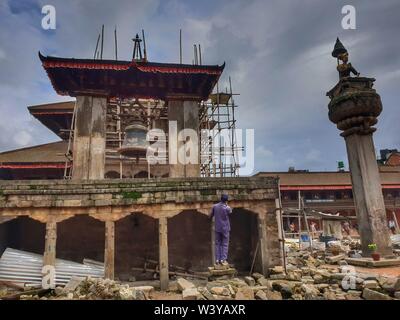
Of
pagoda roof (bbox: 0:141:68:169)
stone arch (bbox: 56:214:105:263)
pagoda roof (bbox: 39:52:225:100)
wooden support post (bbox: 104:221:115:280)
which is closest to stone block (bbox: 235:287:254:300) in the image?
wooden support post (bbox: 104:221:115:280)

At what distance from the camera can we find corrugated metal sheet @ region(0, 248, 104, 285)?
9.21 metres

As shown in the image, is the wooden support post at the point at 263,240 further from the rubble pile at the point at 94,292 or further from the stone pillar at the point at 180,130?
the rubble pile at the point at 94,292

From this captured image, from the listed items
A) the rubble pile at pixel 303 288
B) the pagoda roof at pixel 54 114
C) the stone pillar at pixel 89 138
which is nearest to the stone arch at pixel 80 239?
the stone pillar at pixel 89 138

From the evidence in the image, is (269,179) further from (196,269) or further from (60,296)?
(60,296)

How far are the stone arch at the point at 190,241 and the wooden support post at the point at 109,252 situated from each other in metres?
2.97

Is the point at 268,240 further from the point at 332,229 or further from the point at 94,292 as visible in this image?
the point at 332,229

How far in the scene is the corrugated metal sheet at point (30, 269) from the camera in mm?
9211

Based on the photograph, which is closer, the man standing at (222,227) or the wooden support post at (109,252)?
the man standing at (222,227)

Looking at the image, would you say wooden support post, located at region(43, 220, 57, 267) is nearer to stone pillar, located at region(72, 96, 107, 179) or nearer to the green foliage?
the green foliage

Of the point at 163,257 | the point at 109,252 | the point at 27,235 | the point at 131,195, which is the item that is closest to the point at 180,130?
the point at 131,195

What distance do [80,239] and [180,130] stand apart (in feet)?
21.3

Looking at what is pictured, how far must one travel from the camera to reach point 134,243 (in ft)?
38.9

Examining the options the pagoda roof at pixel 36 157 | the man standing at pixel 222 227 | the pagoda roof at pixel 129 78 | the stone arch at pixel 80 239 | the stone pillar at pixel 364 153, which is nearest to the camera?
the man standing at pixel 222 227
